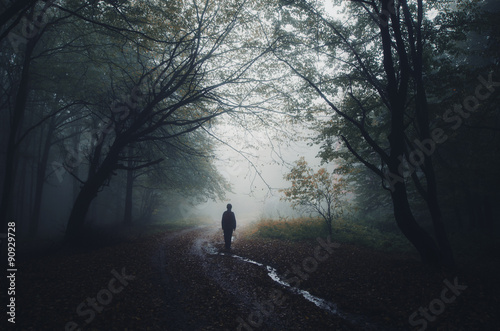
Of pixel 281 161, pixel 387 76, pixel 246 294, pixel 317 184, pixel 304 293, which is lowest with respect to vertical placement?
pixel 304 293

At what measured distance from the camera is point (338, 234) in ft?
40.7

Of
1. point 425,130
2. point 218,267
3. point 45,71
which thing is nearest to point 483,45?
point 425,130

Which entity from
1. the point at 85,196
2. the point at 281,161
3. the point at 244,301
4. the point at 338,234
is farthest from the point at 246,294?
the point at 338,234

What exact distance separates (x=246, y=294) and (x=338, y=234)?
840cm

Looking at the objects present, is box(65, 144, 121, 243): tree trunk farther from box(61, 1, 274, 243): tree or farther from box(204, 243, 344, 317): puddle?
box(204, 243, 344, 317): puddle

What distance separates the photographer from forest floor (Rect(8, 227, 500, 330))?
4293 millimetres

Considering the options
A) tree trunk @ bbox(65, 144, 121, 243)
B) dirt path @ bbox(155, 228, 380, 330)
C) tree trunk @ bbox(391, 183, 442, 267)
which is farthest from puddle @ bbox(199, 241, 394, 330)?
tree trunk @ bbox(65, 144, 121, 243)

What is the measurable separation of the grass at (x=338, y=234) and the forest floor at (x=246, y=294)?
2.86 meters

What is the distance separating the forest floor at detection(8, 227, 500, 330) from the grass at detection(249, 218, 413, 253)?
2860 millimetres

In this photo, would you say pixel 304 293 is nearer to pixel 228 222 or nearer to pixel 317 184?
pixel 228 222

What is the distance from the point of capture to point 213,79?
916cm

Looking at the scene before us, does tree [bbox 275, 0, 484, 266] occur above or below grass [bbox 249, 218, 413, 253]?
above

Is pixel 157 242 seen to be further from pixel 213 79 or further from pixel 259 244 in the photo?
pixel 213 79

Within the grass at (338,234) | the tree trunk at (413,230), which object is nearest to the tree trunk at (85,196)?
the grass at (338,234)
